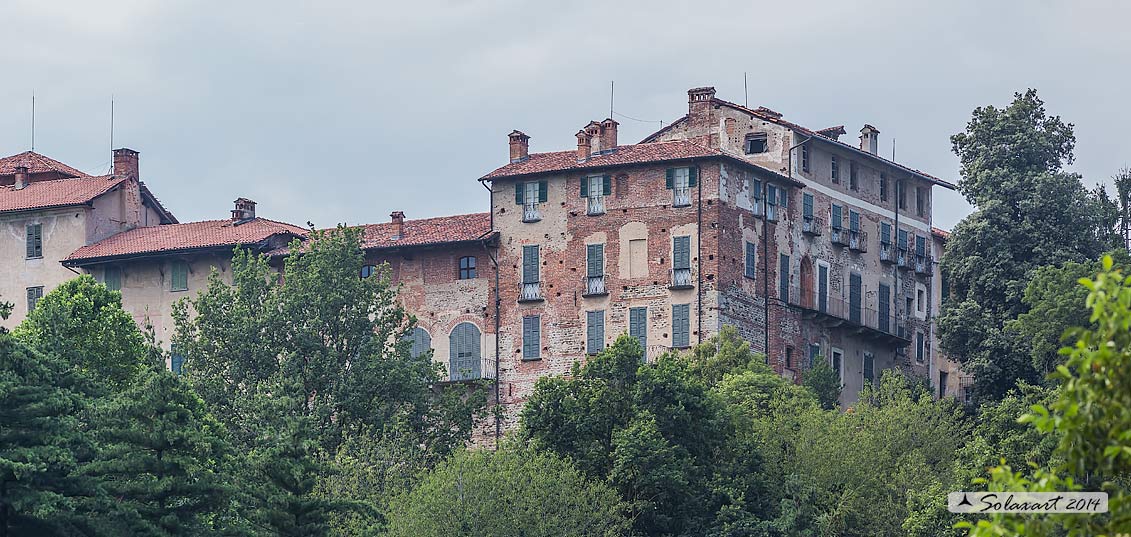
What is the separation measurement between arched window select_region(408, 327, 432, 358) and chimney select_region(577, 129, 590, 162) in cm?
725

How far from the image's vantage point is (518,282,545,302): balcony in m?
68.5

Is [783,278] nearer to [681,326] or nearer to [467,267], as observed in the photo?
[681,326]

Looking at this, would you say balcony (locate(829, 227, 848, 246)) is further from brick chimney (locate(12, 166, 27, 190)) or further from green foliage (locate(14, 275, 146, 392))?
brick chimney (locate(12, 166, 27, 190))

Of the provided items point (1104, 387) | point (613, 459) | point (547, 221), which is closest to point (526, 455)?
point (613, 459)

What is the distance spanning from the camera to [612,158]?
68.2m

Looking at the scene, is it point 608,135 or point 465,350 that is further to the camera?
point 608,135

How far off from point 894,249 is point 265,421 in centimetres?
2609

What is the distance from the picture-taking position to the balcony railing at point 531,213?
69.0 metres

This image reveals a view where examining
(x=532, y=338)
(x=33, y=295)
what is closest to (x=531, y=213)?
(x=532, y=338)

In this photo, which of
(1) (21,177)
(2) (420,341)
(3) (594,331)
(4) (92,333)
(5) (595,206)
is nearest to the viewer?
(4) (92,333)

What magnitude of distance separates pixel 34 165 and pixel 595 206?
72.8 ft

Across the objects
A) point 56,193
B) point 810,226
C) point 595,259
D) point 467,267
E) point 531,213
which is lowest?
point 467,267

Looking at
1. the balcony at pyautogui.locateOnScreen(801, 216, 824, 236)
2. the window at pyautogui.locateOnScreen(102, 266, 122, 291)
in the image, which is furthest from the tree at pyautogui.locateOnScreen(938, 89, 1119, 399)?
the window at pyautogui.locateOnScreen(102, 266, 122, 291)

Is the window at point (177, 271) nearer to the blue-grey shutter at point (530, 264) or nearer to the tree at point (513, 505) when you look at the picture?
the blue-grey shutter at point (530, 264)
